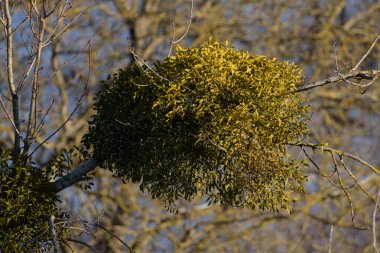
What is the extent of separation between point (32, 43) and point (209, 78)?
999 millimetres

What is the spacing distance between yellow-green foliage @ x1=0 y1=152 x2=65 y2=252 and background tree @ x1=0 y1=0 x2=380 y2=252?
6.23 meters

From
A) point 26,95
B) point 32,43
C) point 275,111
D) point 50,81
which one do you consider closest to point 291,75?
point 275,111

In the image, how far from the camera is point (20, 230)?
121 inches

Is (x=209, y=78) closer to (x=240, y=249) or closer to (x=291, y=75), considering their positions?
(x=291, y=75)

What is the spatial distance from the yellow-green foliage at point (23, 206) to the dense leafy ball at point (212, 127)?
287 millimetres

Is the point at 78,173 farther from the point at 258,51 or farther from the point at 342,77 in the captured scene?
the point at 258,51

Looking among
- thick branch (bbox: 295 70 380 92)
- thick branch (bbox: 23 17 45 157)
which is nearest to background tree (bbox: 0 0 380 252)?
thick branch (bbox: 23 17 45 157)

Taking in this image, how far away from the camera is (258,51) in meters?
11.0

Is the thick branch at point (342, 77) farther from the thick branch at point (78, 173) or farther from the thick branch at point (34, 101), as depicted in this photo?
the thick branch at point (34, 101)

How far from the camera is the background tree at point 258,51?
10016 millimetres

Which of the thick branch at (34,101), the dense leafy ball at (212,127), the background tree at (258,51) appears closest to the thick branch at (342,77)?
the dense leafy ball at (212,127)

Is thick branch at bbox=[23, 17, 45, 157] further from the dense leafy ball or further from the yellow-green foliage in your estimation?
the dense leafy ball

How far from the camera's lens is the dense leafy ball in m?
2.86

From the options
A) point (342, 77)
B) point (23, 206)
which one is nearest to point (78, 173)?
point (23, 206)
